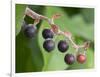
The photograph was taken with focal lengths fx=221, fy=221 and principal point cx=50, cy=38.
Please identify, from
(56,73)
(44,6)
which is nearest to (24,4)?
(44,6)

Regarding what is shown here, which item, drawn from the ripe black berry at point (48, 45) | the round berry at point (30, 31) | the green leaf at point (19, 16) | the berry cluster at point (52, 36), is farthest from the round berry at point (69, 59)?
the green leaf at point (19, 16)

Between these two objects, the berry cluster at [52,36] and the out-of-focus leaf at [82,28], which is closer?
the berry cluster at [52,36]

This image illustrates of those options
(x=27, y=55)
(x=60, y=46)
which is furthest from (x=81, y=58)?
(x=27, y=55)

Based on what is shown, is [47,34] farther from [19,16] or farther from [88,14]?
[88,14]

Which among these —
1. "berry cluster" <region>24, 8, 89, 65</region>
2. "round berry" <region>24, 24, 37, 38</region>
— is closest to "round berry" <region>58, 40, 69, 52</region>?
"berry cluster" <region>24, 8, 89, 65</region>

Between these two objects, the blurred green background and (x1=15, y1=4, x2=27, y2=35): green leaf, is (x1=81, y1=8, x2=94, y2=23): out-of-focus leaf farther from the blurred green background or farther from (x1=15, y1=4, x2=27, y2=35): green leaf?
(x1=15, y1=4, x2=27, y2=35): green leaf

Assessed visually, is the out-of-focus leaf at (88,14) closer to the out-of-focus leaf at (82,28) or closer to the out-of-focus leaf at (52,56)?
the out-of-focus leaf at (82,28)

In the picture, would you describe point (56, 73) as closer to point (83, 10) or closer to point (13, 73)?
point (13, 73)

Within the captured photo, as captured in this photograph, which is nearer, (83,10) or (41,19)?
(41,19)
